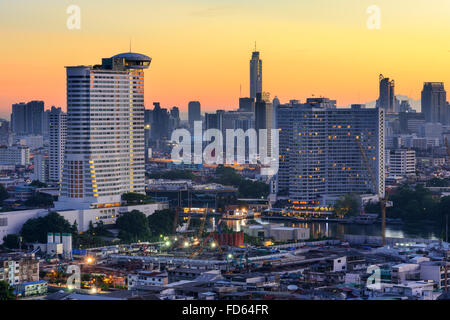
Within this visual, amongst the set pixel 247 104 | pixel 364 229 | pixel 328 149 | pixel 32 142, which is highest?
pixel 247 104

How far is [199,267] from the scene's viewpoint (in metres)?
6.99

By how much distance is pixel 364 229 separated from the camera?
11977 millimetres

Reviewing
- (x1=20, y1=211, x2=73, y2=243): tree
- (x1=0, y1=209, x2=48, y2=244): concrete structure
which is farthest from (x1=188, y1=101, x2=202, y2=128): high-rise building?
(x1=20, y1=211, x2=73, y2=243): tree

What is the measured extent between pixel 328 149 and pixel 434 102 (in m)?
11.7

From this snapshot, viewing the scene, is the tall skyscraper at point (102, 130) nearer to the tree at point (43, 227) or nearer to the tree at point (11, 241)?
the tree at point (43, 227)

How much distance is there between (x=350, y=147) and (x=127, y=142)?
4.59m

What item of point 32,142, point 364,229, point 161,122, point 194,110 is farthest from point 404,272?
point 161,122

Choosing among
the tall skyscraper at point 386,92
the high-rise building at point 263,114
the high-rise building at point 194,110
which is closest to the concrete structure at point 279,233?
the tall skyscraper at point 386,92

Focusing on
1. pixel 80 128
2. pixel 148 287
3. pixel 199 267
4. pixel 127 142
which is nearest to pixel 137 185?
pixel 127 142

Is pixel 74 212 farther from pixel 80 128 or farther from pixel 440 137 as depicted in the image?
pixel 440 137

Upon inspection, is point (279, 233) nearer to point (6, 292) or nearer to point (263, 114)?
point (6, 292)

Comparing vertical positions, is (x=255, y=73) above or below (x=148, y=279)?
above

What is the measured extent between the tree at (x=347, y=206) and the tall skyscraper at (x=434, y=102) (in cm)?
968
